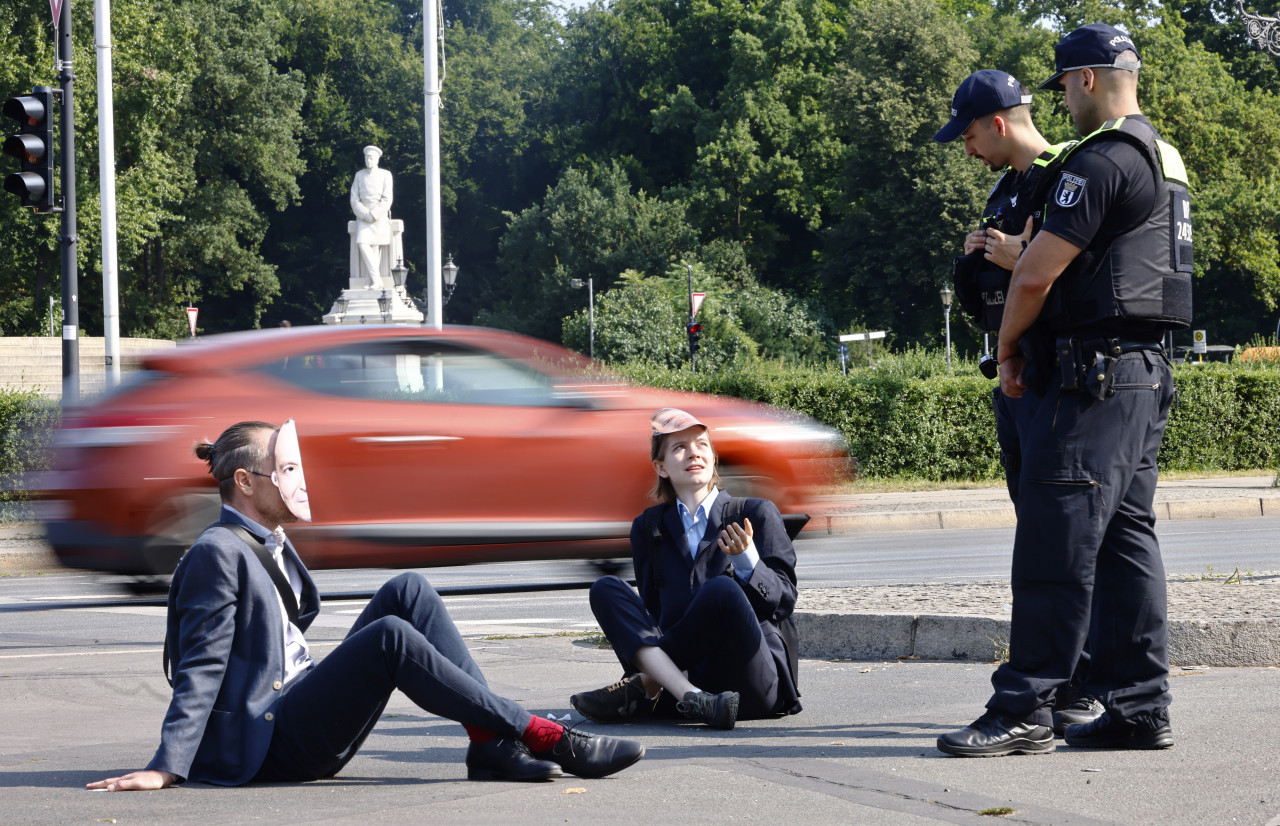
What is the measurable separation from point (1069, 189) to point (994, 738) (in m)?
1.61

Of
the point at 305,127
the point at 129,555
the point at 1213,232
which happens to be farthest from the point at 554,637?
the point at 305,127

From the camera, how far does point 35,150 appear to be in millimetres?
12508

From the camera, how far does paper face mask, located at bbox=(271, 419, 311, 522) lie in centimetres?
406

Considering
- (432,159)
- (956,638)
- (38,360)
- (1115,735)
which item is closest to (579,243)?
(38,360)

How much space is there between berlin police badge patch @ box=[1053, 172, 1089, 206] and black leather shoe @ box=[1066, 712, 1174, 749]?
1534 mm

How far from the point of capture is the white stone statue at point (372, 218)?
4059cm

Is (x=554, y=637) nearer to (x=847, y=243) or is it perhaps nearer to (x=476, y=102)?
(x=847, y=243)

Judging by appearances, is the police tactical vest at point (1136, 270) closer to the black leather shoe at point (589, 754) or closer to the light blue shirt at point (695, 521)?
the light blue shirt at point (695, 521)

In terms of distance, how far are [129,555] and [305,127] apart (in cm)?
6283

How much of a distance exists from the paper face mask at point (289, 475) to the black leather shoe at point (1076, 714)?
2.45 m

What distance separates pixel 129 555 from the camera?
8.43 metres

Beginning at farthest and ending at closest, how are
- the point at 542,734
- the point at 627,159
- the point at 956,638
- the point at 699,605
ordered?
1. the point at 627,159
2. the point at 956,638
3. the point at 699,605
4. the point at 542,734

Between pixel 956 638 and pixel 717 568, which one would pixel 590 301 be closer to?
pixel 956 638

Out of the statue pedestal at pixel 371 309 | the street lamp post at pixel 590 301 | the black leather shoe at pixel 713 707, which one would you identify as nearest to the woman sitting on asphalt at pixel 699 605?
the black leather shoe at pixel 713 707
